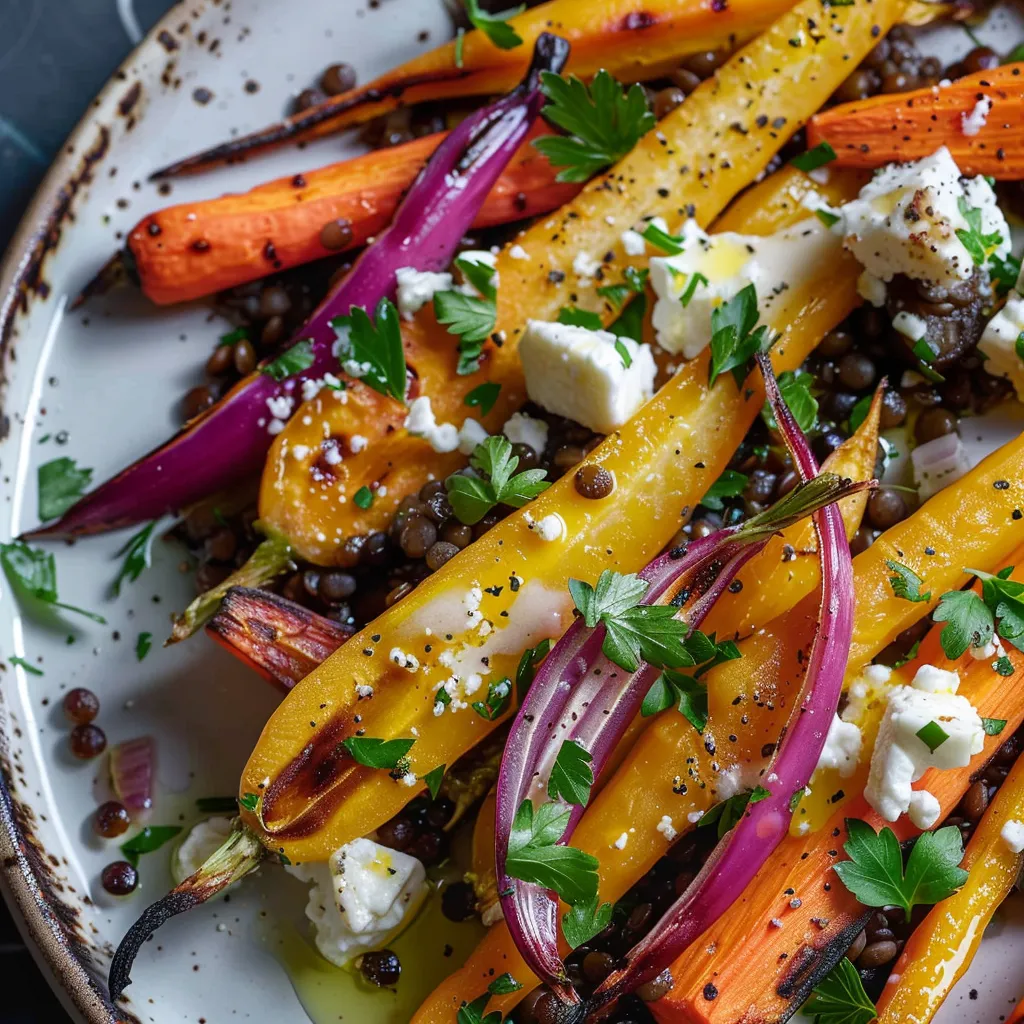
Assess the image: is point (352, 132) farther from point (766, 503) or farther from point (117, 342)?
point (766, 503)

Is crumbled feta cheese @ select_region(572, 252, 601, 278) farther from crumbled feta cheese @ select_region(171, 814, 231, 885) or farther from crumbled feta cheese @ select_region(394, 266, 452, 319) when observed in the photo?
crumbled feta cheese @ select_region(171, 814, 231, 885)

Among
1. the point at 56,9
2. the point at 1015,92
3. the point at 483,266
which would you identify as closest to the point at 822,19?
the point at 1015,92

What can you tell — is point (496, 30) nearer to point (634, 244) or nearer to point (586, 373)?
point (634, 244)

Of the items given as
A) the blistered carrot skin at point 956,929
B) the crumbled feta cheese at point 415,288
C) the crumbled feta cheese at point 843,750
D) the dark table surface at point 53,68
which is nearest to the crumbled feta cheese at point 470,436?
the crumbled feta cheese at point 415,288

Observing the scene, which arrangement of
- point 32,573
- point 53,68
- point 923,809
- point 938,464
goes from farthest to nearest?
point 53,68
point 32,573
point 938,464
point 923,809

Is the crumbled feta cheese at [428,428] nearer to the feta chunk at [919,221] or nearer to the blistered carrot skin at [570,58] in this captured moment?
the blistered carrot skin at [570,58]

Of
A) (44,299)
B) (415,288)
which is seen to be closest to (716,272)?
(415,288)

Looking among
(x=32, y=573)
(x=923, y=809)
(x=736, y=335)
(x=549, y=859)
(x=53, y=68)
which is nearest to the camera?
(x=549, y=859)

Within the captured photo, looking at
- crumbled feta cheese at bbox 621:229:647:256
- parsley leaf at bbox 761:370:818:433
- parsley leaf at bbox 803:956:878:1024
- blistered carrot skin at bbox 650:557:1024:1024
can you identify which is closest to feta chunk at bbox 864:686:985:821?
blistered carrot skin at bbox 650:557:1024:1024
